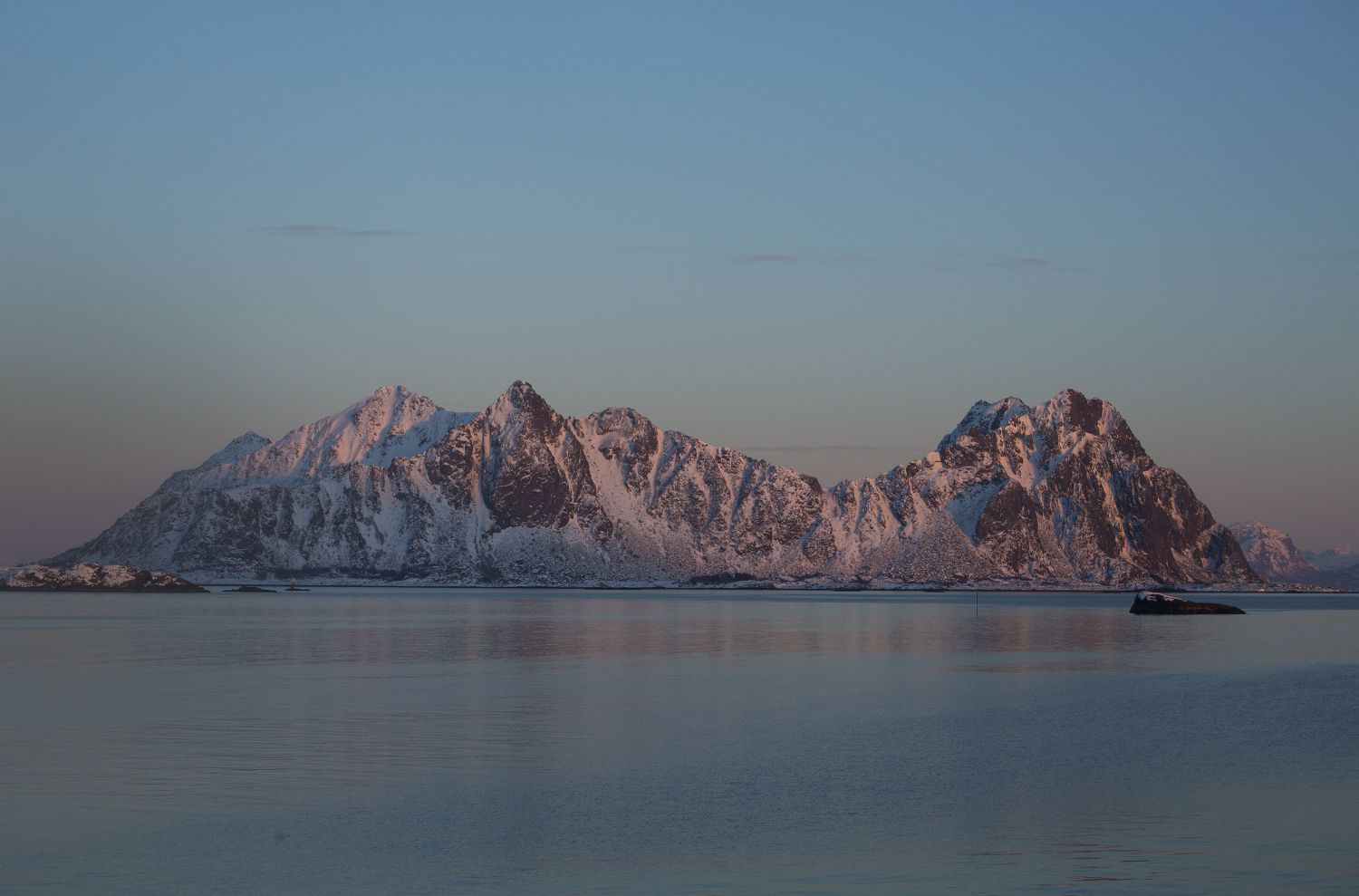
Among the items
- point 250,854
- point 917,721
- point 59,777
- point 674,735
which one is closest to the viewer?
point 250,854

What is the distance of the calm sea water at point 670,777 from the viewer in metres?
27.9

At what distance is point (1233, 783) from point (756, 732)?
15.8 meters

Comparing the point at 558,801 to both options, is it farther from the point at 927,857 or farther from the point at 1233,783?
the point at 1233,783

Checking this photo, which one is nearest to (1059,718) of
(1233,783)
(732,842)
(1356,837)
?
(1233,783)

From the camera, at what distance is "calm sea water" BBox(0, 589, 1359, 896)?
2789cm

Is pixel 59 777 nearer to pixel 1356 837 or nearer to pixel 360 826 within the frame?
pixel 360 826

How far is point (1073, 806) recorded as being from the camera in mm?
34875

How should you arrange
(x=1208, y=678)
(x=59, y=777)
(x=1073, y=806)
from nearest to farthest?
(x=1073, y=806) < (x=59, y=777) < (x=1208, y=678)

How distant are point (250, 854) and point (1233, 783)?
24198 mm

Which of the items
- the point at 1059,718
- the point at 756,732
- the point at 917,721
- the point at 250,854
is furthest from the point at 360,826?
the point at 1059,718

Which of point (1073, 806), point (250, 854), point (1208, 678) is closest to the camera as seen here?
point (250, 854)

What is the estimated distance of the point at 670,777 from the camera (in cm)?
3931

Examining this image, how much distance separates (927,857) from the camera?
29.2m

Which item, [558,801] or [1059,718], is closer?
[558,801]
